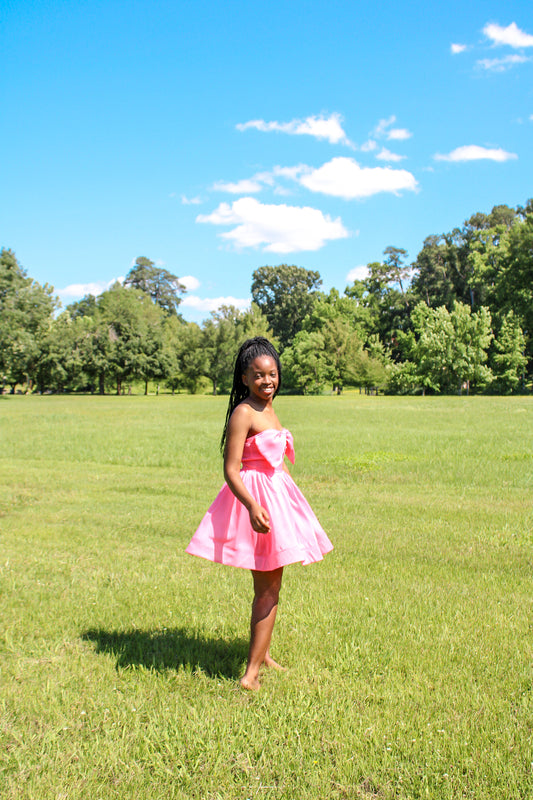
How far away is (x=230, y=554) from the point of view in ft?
11.6

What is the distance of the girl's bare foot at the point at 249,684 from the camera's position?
11.9 ft

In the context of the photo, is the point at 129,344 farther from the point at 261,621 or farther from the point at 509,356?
the point at 261,621

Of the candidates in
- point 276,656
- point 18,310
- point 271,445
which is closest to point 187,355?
point 18,310

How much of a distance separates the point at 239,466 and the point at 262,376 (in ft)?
1.88

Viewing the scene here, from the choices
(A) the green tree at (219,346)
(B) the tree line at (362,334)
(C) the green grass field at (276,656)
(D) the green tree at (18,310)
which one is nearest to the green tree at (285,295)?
(B) the tree line at (362,334)

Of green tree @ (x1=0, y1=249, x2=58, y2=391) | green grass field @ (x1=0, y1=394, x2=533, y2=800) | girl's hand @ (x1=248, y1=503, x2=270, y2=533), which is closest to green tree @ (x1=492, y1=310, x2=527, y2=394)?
green tree @ (x1=0, y1=249, x2=58, y2=391)

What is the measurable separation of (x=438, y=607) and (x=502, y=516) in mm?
3877

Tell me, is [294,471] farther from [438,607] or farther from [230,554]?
[230,554]

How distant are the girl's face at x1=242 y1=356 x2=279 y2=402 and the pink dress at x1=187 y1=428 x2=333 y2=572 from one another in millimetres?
255

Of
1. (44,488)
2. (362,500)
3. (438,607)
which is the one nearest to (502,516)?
(362,500)

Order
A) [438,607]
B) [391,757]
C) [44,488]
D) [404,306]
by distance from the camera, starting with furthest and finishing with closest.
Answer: [404,306] → [44,488] → [438,607] → [391,757]

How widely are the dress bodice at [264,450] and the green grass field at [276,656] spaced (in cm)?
136

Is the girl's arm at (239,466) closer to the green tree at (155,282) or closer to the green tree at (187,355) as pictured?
the green tree at (187,355)

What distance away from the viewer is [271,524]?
3.55 metres
